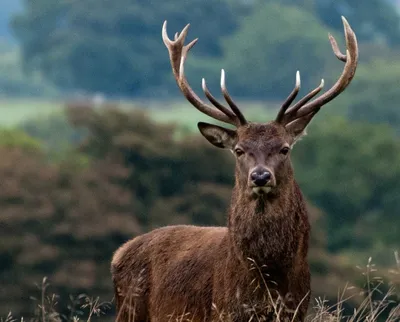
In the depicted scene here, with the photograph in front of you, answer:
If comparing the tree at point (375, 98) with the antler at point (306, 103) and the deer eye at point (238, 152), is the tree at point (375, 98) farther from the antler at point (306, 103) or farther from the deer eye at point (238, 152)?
the deer eye at point (238, 152)

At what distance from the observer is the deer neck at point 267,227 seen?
10156 millimetres

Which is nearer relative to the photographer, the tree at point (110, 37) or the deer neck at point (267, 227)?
the deer neck at point (267, 227)

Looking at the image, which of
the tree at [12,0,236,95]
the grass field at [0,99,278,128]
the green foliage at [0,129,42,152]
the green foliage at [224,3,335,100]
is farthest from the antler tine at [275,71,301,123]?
the tree at [12,0,236,95]

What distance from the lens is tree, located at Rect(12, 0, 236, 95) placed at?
343 ft

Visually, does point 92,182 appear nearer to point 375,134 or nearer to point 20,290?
point 20,290

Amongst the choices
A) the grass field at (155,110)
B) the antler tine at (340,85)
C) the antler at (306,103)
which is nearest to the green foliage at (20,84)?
the grass field at (155,110)

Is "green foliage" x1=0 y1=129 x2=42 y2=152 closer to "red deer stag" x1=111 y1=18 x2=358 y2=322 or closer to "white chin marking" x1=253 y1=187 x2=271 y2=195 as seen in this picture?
"red deer stag" x1=111 y1=18 x2=358 y2=322

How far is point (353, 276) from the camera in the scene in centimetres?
4075

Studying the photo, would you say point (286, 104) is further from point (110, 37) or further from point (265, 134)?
point (110, 37)

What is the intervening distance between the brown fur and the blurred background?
1491mm

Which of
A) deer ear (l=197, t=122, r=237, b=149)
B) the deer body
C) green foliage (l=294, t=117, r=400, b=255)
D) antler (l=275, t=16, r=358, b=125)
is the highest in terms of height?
antler (l=275, t=16, r=358, b=125)

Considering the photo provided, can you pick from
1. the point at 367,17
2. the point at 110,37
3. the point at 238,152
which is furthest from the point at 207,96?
the point at 367,17

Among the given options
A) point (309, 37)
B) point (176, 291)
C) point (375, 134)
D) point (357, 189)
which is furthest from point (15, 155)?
point (309, 37)

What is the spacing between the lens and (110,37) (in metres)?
107
